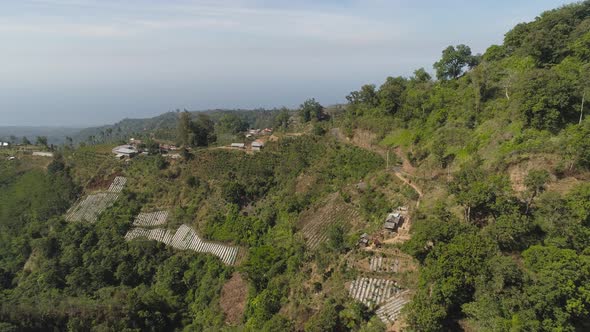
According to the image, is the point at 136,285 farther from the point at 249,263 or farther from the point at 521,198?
the point at 521,198

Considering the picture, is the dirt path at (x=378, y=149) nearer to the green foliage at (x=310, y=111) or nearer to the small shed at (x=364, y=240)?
the small shed at (x=364, y=240)

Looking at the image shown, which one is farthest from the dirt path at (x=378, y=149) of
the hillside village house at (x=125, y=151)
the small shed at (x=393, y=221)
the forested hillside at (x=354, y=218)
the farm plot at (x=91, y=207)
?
the hillside village house at (x=125, y=151)

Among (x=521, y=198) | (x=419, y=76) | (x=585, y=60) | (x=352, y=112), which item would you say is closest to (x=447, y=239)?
(x=521, y=198)

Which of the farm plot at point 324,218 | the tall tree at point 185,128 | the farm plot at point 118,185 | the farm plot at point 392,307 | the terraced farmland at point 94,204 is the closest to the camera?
the farm plot at point 392,307

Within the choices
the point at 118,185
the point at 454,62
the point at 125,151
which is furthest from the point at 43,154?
the point at 454,62

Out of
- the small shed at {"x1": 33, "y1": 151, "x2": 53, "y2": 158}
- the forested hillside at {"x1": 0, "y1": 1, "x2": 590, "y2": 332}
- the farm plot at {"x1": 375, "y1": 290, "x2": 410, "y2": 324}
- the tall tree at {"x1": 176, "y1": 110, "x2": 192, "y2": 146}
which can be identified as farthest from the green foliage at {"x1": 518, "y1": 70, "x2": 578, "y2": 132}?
the small shed at {"x1": 33, "y1": 151, "x2": 53, "y2": 158}

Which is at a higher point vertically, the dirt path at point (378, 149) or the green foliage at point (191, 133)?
the green foliage at point (191, 133)

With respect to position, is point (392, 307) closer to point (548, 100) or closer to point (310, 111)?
point (548, 100)
